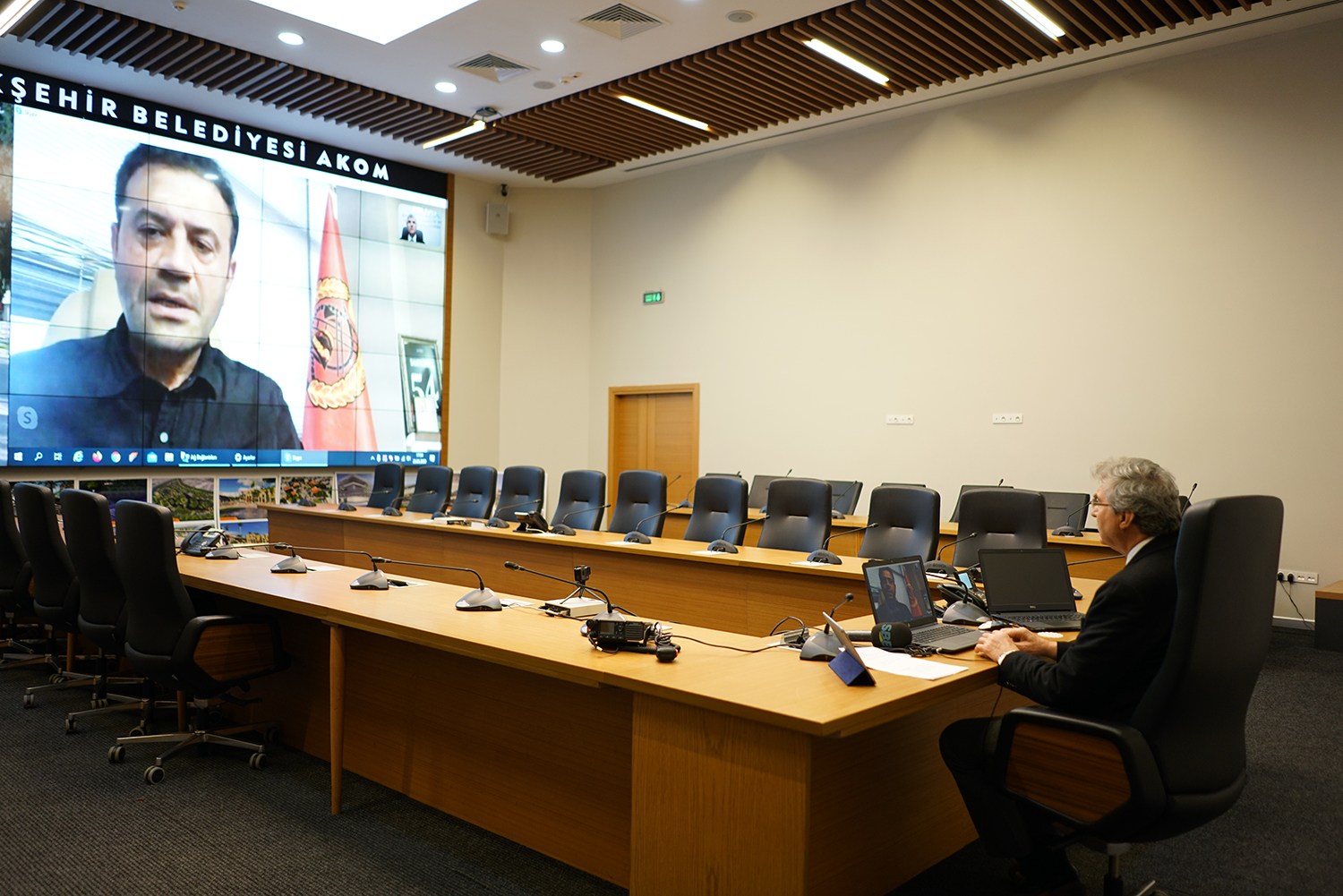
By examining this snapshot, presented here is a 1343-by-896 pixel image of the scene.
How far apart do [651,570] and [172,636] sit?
7.45 feet

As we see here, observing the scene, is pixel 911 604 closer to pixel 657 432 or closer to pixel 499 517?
pixel 499 517

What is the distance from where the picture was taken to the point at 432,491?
7.44 metres

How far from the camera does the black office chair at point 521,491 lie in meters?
6.55

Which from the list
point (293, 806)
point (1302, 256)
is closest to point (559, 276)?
point (1302, 256)

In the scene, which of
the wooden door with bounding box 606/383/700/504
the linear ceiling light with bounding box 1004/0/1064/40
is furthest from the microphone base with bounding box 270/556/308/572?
the wooden door with bounding box 606/383/700/504

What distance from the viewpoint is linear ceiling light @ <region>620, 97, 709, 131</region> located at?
25.4ft

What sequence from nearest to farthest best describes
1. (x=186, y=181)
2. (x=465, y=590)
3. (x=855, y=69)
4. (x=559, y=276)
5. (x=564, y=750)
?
(x=564, y=750) < (x=465, y=590) < (x=855, y=69) < (x=186, y=181) < (x=559, y=276)

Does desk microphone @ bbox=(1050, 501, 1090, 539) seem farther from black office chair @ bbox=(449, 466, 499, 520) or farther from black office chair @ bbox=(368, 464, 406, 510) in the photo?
black office chair @ bbox=(368, 464, 406, 510)

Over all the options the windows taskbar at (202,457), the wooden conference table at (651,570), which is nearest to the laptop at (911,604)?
the wooden conference table at (651,570)

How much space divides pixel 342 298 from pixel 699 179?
4.04m

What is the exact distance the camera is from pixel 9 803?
9.82 ft

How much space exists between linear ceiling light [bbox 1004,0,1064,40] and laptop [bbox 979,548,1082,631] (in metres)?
4.30

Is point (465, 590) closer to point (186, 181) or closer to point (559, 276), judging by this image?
point (186, 181)

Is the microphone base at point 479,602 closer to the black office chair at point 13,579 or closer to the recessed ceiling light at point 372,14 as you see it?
the black office chair at point 13,579
